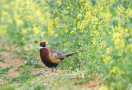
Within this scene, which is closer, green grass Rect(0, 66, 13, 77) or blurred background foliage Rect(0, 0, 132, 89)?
blurred background foliage Rect(0, 0, 132, 89)

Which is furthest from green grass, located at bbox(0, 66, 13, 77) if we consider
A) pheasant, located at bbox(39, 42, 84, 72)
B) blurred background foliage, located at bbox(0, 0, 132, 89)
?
blurred background foliage, located at bbox(0, 0, 132, 89)

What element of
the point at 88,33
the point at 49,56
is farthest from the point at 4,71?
the point at 88,33

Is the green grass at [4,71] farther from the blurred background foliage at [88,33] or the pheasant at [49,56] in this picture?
the blurred background foliage at [88,33]

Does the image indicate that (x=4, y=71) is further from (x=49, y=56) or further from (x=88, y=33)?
(x=88, y=33)

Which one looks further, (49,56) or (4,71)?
(4,71)

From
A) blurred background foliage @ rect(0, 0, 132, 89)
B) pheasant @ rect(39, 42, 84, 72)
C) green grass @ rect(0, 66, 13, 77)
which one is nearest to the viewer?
blurred background foliage @ rect(0, 0, 132, 89)

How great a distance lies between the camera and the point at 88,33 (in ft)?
23.4

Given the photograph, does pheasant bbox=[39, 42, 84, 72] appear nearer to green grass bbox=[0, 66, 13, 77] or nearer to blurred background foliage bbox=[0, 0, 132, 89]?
blurred background foliage bbox=[0, 0, 132, 89]

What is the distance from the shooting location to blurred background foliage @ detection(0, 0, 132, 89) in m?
4.50

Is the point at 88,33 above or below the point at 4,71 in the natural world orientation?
above

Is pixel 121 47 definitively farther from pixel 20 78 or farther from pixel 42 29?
pixel 42 29

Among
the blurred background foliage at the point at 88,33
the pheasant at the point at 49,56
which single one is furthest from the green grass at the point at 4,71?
the blurred background foliage at the point at 88,33

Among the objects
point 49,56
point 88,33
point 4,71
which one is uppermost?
point 88,33

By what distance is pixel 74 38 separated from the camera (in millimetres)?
7762
